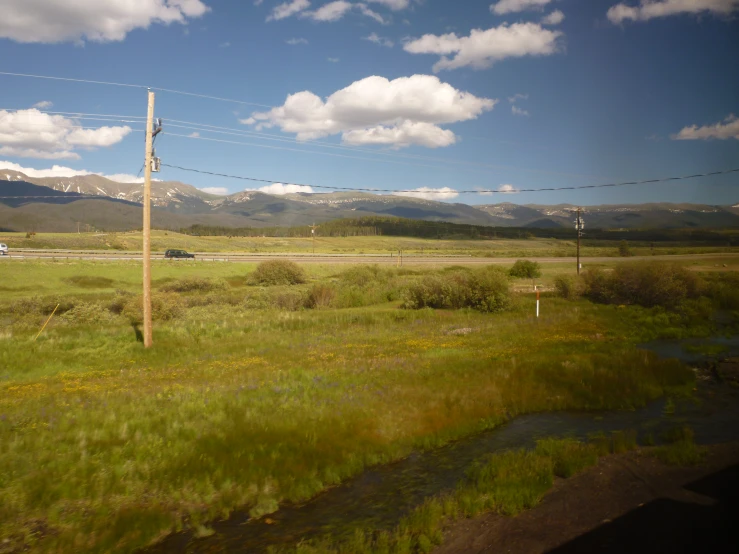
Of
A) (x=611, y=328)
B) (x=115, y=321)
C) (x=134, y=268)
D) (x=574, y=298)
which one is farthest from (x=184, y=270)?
(x=611, y=328)

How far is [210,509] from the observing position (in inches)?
346

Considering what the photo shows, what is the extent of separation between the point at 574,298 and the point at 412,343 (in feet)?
77.0

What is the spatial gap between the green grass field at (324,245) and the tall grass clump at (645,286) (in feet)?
208

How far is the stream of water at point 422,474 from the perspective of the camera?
8.12 meters

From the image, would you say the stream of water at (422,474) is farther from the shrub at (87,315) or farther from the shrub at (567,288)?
the shrub at (87,315)

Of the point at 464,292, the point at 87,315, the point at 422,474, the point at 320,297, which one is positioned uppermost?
the point at 464,292

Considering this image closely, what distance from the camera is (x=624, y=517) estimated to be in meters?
7.68

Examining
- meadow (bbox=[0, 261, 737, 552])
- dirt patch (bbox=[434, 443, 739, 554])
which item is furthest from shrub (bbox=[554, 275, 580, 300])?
dirt patch (bbox=[434, 443, 739, 554])

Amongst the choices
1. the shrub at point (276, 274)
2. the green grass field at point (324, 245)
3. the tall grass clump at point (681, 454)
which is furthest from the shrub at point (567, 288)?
the green grass field at point (324, 245)

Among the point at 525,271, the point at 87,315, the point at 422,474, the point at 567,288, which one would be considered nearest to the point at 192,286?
the point at 87,315

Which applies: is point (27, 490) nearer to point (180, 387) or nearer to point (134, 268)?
point (180, 387)

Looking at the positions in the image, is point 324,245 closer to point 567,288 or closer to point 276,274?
point 276,274

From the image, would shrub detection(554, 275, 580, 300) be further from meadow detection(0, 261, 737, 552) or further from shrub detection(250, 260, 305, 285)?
shrub detection(250, 260, 305, 285)

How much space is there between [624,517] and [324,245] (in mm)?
146048
